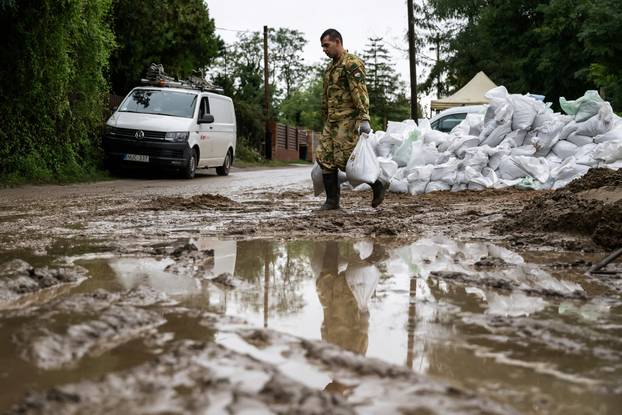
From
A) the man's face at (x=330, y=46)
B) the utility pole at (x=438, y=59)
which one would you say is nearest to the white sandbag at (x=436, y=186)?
the man's face at (x=330, y=46)

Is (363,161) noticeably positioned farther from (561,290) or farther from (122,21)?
(122,21)

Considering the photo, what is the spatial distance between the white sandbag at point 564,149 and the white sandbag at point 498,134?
757mm

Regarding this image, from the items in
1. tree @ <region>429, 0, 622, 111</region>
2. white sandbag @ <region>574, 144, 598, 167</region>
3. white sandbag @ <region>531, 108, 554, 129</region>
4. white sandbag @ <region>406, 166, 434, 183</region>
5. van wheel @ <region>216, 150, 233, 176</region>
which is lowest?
van wheel @ <region>216, 150, 233, 176</region>

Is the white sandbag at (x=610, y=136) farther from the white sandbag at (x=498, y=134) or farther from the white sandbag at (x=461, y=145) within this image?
the white sandbag at (x=461, y=145)

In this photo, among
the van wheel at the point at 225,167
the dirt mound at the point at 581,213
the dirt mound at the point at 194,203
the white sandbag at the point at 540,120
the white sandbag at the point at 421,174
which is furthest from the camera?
the van wheel at the point at 225,167

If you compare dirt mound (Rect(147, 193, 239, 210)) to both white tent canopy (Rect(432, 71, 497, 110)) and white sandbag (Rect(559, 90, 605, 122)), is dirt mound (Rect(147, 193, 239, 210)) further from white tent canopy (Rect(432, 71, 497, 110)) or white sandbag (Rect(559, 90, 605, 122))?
white tent canopy (Rect(432, 71, 497, 110))

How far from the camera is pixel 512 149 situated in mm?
12148

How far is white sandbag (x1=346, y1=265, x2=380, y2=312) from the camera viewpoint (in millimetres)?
3662

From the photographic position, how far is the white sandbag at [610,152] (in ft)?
37.0

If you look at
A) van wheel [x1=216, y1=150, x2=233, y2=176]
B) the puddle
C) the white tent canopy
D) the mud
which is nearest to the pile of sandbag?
the puddle

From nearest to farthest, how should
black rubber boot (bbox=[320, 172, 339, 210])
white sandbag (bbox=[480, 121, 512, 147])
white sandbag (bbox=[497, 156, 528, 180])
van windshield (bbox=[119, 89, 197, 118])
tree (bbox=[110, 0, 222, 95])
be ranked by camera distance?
black rubber boot (bbox=[320, 172, 339, 210]) < white sandbag (bbox=[497, 156, 528, 180]) < white sandbag (bbox=[480, 121, 512, 147]) < van windshield (bbox=[119, 89, 197, 118]) < tree (bbox=[110, 0, 222, 95])

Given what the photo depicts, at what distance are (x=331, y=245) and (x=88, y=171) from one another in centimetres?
1087

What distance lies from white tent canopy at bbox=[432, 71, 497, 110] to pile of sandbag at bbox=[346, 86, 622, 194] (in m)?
18.5

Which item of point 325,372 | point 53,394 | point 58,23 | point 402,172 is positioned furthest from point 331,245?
point 58,23
